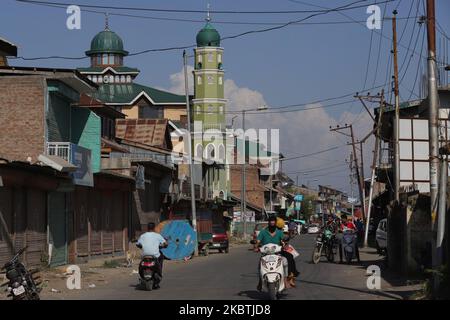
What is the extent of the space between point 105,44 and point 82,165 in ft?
206

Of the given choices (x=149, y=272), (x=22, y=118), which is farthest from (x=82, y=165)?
(x=149, y=272)

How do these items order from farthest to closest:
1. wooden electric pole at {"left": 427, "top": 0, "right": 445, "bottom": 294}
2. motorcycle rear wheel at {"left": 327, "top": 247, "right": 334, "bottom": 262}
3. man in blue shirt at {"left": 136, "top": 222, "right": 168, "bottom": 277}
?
1. motorcycle rear wheel at {"left": 327, "top": 247, "right": 334, "bottom": 262}
2. man in blue shirt at {"left": 136, "top": 222, "right": 168, "bottom": 277}
3. wooden electric pole at {"left": 427, "top": 0, "right": 445, "bottom": 294}

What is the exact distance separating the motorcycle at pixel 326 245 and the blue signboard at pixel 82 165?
890 centimetres

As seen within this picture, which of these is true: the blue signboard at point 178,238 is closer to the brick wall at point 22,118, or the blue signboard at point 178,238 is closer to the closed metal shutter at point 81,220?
the closed metal shutter at point 81,220

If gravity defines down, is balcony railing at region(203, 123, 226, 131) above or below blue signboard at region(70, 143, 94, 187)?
above

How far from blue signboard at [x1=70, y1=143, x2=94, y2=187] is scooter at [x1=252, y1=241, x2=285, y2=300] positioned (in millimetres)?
14457

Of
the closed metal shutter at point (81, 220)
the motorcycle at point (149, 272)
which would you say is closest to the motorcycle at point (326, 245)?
the closed metal shutter at point (81, 220)

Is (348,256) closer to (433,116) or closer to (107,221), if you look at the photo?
(107,221)

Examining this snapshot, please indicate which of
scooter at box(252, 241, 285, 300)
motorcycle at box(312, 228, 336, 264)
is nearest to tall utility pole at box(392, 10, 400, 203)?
motorcycle at box(312, 228, 336, 264)

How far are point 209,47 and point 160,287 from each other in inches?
3324

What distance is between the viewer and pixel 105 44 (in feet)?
301

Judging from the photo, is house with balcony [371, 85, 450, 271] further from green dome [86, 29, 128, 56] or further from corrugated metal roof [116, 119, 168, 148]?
green dome [86, 29, 128, 56]

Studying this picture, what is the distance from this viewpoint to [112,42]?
92062mm

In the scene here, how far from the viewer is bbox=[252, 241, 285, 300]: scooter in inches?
627
